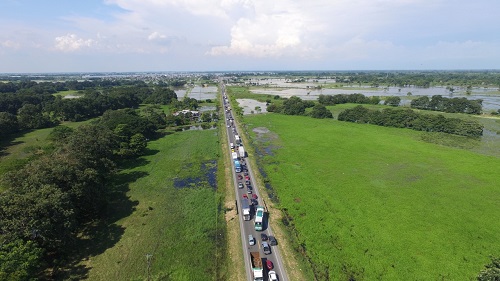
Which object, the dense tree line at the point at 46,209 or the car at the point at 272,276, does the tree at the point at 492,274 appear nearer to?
the car at the point at 272,276

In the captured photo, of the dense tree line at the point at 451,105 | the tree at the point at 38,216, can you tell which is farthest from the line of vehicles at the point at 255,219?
the dense tree line at the point at 451,105

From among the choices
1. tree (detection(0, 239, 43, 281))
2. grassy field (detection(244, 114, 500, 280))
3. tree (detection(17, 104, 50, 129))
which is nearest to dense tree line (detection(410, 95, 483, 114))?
grassy field (detection(244, 114, 500, 280))

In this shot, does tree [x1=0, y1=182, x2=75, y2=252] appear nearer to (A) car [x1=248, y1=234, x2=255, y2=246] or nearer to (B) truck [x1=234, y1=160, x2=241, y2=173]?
(A) car [x1=248, y1=234, x2=255, y2=246]

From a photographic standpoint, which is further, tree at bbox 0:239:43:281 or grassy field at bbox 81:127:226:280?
grassy field at bbox 81:127:226:280

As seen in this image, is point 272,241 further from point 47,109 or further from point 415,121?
point 47,109

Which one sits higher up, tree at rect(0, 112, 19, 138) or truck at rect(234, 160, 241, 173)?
tree at rect(0, 112, 19, 138)

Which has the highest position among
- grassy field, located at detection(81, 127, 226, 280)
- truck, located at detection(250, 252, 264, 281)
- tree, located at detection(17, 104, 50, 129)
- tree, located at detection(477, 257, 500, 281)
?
tree, located at detection(17, 104, 50, 129)
